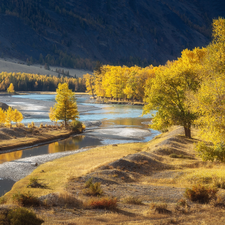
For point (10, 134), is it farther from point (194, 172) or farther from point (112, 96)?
point (112, 96)

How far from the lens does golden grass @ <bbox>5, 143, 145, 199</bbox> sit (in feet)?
66.9

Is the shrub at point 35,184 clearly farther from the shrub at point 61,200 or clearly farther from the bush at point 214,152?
the bush at point 214,152

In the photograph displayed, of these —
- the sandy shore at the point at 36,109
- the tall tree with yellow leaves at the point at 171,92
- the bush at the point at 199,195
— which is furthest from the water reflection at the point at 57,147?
the sandy shore at the point at 36,109

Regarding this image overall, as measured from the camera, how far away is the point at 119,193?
57.9ft

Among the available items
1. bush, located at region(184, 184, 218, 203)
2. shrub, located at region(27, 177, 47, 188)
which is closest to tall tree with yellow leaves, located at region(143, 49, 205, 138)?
shrub, located at region(27, 177, 47, 188)

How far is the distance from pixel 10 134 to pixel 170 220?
38.2 meters

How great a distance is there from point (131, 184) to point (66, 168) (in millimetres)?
9203

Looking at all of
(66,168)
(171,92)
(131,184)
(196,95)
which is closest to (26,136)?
(66,168)

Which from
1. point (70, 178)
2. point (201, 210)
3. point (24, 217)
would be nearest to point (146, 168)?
point (70, 178)

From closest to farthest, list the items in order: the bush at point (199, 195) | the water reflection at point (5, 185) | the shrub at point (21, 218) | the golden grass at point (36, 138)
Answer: the shrub at point (21, 218) → the bush at point (199, 195) → the water reflection at point (5, 185) → the golden grass at point (36, 138)

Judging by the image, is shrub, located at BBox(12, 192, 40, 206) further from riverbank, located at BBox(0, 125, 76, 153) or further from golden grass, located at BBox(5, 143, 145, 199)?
riverbank, located at BBox(0, 125, 76, 153)

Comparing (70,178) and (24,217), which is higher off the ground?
(24,217)

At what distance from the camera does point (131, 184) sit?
2014 cm

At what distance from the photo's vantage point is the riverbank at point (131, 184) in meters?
13.0
